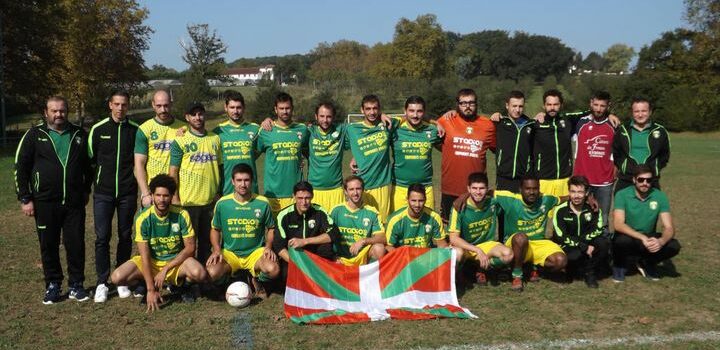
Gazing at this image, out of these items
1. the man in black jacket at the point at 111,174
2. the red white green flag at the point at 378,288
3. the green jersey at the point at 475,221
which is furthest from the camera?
the green jersey at the point at 475,221

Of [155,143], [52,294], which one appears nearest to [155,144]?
[155,143]

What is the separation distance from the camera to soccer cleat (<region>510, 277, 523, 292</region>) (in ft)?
18.7

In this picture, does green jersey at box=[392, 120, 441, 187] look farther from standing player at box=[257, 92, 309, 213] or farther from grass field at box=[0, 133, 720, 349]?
grass field at box=[0, 133, 720, 349]

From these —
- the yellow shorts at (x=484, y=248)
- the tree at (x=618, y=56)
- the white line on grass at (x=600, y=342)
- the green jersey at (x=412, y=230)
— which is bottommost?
the white line on grass at (x=600, y=342)

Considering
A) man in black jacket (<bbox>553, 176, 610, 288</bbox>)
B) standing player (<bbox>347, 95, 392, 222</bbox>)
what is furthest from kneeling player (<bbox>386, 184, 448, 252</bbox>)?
man in black jacket (<bbox>553, 176, 610, 288</bbox>)

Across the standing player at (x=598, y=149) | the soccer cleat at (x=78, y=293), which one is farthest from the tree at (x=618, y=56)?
the soccer cleat at (x=78, y=293)

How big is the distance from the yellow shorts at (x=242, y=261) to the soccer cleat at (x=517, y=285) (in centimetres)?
252

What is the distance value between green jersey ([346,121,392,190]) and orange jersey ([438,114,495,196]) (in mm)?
684

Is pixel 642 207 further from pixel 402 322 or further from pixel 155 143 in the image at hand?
pixel 155 143

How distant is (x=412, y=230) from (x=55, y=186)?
133 inches

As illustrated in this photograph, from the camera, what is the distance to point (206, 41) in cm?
5228

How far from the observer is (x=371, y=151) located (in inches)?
245

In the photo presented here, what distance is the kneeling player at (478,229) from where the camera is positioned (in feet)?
18.9

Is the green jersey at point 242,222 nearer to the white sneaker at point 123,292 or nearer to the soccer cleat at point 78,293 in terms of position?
the white sneaker at point 123,292
